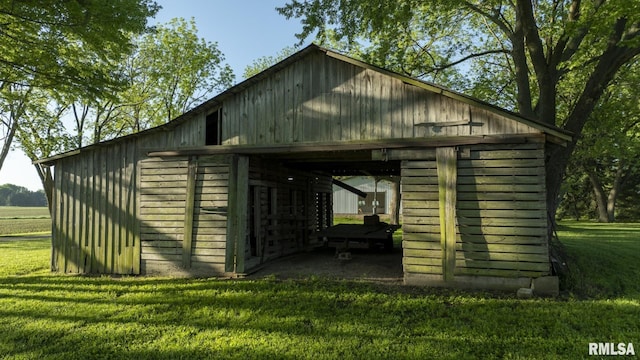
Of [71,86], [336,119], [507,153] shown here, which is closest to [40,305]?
[71,86]

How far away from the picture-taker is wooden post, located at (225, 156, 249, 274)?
989 centimetres

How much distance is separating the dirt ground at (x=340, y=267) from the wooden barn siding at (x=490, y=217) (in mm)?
1352

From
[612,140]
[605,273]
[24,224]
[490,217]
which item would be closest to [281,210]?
[490,217]

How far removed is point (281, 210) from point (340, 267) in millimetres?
3369

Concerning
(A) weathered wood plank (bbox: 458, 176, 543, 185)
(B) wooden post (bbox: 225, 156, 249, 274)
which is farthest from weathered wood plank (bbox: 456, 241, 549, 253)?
(B) wooden post (bbox: 225, 156, 249, 274)

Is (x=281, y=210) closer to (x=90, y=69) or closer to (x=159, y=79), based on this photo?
(x=90, y=69)

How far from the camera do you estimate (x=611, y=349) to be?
5355 mm

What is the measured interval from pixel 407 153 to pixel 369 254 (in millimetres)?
5338

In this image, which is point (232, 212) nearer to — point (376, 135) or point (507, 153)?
point (376, 135)

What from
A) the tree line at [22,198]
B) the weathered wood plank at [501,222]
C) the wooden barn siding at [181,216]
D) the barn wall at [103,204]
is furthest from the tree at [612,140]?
the tree line at [22,198]

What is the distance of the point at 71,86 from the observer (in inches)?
398

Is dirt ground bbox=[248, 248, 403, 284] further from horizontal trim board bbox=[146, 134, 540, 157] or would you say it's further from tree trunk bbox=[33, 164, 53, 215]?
tree trunk bbox=[33, 164, 53, 215]

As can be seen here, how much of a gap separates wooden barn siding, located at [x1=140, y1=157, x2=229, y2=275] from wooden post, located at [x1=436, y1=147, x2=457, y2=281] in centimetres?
536

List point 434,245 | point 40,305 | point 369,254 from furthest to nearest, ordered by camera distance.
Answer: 1. point 369,254
2. point 434,245
3. point 40,305
